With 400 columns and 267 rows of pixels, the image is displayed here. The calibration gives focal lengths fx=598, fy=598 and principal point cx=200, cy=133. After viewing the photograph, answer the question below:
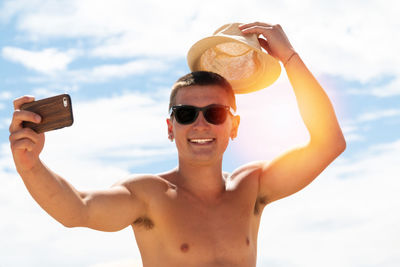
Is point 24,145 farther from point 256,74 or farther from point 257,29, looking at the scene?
point 256,74

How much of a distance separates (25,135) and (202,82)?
232cm

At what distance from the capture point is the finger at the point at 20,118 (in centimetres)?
496

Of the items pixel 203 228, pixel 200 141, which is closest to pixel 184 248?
pixel 203 228

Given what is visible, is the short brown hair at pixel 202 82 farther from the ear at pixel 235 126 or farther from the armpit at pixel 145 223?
the armpit at pixel 145 223

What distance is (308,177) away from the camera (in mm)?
6836

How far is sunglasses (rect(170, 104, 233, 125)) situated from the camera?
6.46 m

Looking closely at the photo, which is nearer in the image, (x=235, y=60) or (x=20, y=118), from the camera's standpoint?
(x=20, y=118)

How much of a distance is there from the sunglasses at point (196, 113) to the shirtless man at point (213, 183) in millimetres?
11

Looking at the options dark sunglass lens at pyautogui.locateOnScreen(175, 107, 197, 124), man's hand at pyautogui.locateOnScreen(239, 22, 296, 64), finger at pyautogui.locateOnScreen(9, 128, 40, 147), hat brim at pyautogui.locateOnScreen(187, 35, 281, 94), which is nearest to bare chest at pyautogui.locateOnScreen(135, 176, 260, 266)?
dark sunglass lens at pyautogui.locateOnScreen(175, 107, 197, 124)

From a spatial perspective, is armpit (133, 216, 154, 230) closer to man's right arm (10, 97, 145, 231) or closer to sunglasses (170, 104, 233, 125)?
man's right arm (10, 97, 145, 231)

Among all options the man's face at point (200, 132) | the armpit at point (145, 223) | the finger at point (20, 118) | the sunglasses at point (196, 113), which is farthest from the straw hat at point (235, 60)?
the finger at point (20, 118)

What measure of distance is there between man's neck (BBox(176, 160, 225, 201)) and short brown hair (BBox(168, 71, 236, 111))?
28.7 inches

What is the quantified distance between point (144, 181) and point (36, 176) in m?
1.61

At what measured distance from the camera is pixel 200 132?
6418 millimetres
